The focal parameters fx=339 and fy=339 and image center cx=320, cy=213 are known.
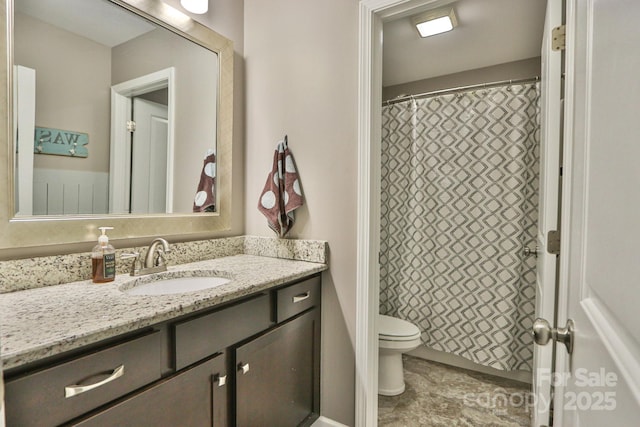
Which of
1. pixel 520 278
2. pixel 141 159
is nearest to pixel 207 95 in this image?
pixel 141 159

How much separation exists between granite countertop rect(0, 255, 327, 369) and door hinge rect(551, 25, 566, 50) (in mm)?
1327

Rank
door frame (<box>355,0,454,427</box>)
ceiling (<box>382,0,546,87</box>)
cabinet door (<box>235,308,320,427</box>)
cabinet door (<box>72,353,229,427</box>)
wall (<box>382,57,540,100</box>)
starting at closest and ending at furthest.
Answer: cabinet door (<box>72,353,229,427</box>)
cabinet door (<box>235,308,320,427</box>)
door frame (<box>355,0,454,427</box>)
ceiling (<box>382,0,546,87</box>)
wall (<box>382,57,540,100</box>)

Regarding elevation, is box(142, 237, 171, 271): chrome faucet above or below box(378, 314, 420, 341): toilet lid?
above

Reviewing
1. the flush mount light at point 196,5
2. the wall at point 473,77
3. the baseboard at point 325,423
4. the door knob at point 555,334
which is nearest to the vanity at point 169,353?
the baseboard at point 325,423

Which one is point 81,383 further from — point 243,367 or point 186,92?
point 186,92

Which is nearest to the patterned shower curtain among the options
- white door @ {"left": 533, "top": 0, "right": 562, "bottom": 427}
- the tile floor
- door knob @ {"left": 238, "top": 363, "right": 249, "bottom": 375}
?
the tile floor

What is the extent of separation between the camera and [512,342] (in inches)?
90.4

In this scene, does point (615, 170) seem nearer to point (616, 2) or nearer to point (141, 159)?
point (616, 2)

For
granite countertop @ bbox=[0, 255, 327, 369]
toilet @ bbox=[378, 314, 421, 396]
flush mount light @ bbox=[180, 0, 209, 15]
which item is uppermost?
flush mount light @ bbox=[180, 0, 209, 15]

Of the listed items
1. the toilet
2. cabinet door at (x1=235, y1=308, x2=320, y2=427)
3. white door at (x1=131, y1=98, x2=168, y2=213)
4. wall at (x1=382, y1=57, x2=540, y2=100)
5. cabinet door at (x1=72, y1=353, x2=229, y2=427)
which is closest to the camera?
cabinet door at (x1=72, y1=353, x2=229, y2=427)

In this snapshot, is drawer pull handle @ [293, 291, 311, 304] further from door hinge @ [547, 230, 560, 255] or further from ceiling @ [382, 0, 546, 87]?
ceiling @ [382, 0, 546, 87]

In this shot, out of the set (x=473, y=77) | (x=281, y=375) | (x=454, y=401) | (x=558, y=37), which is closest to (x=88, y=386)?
(x=281, y=375)

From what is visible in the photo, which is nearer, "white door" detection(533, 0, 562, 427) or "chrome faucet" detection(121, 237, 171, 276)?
"white door" detection(533, 0, 562, 427)

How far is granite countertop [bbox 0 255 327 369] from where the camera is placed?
73cm
